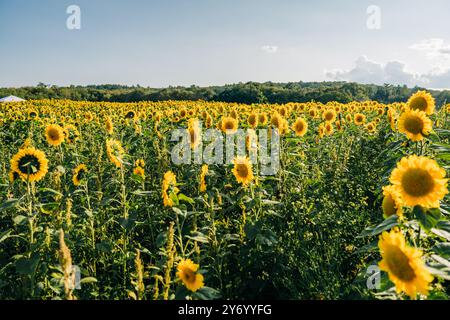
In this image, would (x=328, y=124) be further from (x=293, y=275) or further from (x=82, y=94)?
(x=82, y=94)

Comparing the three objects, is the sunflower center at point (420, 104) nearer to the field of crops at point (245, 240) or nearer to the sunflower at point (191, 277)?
the field of crops at point (245, 240)

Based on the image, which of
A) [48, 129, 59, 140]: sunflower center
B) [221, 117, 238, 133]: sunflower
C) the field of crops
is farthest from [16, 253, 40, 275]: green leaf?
[221, 117, 238, 133]: sunflower

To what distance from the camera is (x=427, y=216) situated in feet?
5.16

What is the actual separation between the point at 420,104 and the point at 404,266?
7.18ft

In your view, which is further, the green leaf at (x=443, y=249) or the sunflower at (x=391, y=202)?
the sunflower at (x=391, y=202)

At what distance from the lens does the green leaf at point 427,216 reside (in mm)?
1545

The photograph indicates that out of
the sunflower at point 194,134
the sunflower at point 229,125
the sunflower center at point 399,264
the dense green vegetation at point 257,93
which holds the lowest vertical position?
the sunflower center at point 399,264

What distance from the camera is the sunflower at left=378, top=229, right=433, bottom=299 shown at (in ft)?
4.46

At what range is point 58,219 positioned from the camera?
2.65 metres

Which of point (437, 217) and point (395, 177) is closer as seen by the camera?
point (437, 217)

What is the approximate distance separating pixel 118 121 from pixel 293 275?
7.47m

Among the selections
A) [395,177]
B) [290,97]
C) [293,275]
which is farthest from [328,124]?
[290,97]

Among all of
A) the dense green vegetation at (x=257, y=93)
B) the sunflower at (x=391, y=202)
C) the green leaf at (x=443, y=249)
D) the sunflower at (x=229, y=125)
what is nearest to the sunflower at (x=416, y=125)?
the sunflower at (x=391, y=202)

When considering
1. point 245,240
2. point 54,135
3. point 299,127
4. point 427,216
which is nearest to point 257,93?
point 299,127
